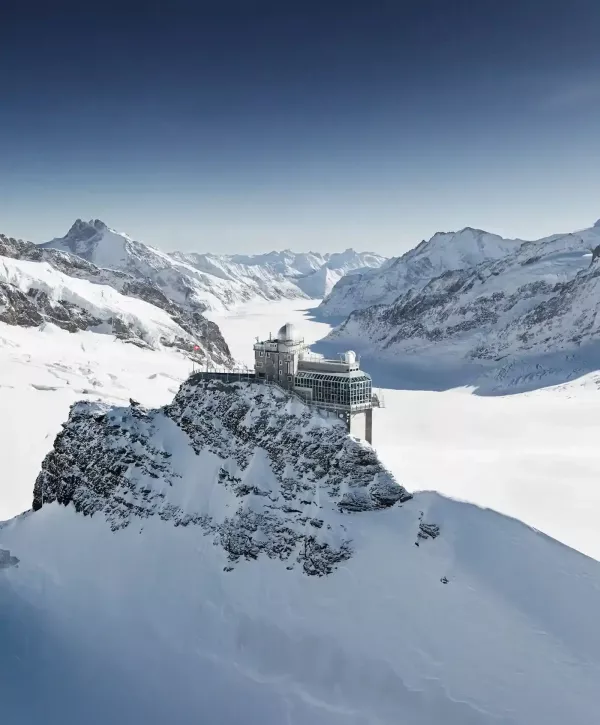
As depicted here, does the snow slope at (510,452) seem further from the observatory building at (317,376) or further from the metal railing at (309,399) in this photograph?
the observatory building at (317,376)

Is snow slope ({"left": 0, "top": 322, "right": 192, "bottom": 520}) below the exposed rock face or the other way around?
the other way around

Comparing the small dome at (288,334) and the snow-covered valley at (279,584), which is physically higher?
the small dome at (288,334)

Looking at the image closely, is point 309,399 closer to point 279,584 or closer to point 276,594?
point 279,584

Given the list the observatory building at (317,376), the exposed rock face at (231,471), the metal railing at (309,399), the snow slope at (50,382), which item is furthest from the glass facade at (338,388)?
the snow slope at (50,382)

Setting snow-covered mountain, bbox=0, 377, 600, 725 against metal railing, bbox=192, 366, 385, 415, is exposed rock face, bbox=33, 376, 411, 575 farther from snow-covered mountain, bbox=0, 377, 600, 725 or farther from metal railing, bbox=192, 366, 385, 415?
metal railing, bbox=192, 366, 385, 415

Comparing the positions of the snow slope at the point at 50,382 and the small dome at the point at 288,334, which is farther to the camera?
the snow slope at the point at 50,382

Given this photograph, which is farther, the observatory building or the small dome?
the small dome

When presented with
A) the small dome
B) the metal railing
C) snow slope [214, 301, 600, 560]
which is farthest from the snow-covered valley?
the small dome
